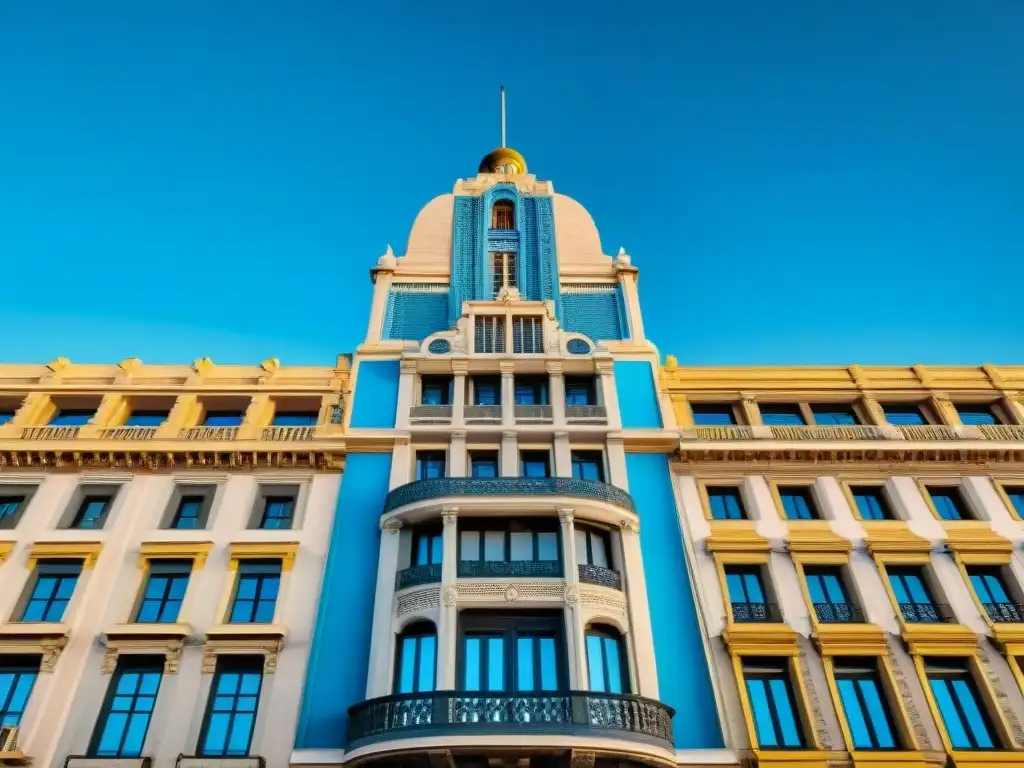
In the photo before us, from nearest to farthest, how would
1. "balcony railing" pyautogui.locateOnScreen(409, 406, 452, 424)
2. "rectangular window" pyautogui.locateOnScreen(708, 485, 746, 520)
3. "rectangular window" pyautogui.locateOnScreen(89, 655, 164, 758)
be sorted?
"rectangular window" pyautogui.locateOnScreen(89, 655, 164, 758) < "rectangular window" pyautogui.locateOnScreen(708, 485, 746, 520) < "balcony railing" pyautogui.locateOnScreen(409, 406, 452, 424)

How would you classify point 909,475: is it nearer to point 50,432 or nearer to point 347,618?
point 347,618

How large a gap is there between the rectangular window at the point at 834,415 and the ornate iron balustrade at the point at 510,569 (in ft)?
42.4

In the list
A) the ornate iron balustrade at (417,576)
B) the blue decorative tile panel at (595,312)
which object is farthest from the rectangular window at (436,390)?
the ornate iron balustrade at (417,576)

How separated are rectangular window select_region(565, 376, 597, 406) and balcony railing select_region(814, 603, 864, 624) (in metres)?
10.1

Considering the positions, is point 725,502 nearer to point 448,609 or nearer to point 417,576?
point 448,609

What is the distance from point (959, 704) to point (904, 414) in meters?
11.5

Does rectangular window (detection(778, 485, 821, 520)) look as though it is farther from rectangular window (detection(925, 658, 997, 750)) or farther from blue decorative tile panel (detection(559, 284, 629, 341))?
blue decorative tile panel (detection(559, 284, 629, 341))

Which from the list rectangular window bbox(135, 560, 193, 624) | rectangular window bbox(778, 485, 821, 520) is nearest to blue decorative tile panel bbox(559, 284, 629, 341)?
rectangular window bbox(778, 485, 821, 520)

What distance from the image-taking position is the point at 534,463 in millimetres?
25203

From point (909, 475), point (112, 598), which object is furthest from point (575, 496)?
point (112, 598)

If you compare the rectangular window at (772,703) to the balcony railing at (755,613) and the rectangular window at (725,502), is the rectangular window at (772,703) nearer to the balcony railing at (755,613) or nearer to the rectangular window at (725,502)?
the balcony railing at (755,613)

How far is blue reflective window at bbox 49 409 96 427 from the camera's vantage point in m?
27.0

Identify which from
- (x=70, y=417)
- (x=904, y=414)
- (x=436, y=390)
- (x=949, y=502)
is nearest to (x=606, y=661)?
(x=436, y=390)

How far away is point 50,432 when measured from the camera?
25.5m
